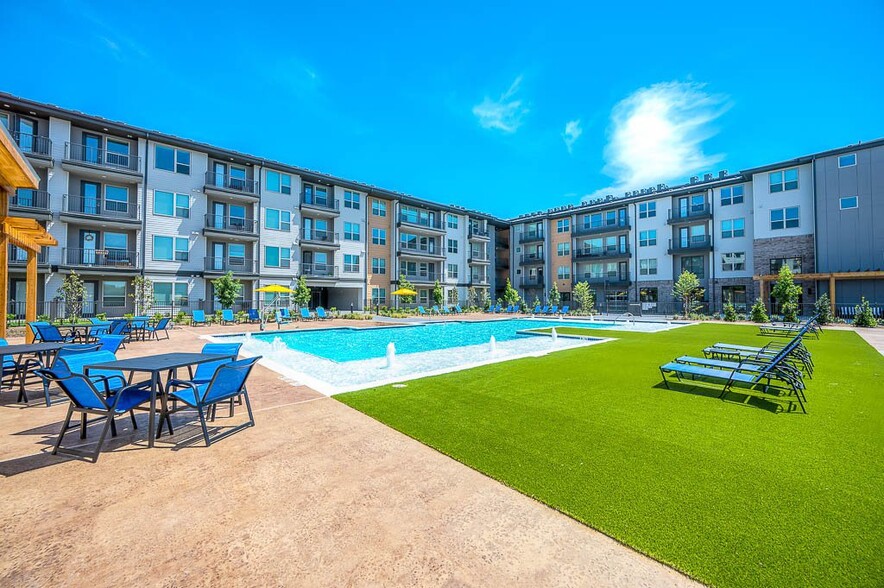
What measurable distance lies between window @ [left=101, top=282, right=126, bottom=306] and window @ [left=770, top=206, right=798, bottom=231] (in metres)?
48.5

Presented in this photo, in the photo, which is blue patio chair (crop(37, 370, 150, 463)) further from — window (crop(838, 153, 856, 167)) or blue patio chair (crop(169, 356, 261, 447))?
window (crop(838, 153, 856, 167))

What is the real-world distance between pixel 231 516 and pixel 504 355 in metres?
8.78

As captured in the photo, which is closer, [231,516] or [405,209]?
[231,516]

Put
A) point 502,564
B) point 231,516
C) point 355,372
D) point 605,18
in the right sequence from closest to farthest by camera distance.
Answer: point 502,564 < point 231,516 < point 355,372 < point 605,18

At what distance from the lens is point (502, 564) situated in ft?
8.02

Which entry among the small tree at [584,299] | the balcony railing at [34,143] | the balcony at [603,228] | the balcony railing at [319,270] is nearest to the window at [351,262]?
the balcony railing at [319,270]

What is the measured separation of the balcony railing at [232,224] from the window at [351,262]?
26.0 ft

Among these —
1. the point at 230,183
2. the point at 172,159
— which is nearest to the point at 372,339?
the point at 230,183

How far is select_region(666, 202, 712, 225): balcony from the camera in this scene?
34750mm

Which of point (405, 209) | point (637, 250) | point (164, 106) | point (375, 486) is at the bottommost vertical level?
point (375, 486)

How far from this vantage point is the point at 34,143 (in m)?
20.6

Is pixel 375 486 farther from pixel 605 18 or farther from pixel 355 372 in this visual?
pixel 605 18

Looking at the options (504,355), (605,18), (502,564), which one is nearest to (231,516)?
(502,564)

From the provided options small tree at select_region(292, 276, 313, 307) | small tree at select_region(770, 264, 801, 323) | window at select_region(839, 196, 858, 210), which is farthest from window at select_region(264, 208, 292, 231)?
window at select_region(839, 196, 858, 210)
